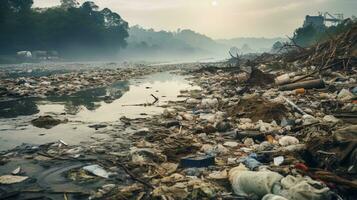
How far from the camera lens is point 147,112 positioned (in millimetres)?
7875

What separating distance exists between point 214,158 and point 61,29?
56.3 metres

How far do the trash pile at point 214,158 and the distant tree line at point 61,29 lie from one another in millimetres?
43942

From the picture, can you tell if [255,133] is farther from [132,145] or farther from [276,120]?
[132,145]

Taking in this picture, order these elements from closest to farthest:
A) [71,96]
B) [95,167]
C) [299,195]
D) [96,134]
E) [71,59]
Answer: [299,195] < [95,167] < [96,134] < [71,96] < [71,59]

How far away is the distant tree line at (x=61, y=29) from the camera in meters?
45.3

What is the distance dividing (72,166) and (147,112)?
12.8 ft

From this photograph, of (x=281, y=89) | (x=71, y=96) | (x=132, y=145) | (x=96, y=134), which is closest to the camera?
(x=132, y=145)

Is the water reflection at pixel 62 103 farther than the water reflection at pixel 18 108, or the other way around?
the water reflection at pixel 62 103

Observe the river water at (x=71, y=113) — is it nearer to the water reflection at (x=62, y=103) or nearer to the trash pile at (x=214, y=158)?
the water reflection at (x=62, y=103)

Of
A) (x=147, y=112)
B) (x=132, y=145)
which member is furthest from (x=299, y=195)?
(x=147, y=112)

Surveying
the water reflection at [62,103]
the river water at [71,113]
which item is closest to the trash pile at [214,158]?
the river water at [71,113]

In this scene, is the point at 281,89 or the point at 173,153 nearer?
the point at 173,153

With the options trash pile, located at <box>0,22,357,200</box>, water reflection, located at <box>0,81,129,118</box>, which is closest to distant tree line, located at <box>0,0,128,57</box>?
water reflection, located at <box>0,81,129,118</box>

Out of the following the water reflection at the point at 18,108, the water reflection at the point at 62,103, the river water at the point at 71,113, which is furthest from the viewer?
the water reflection at the point at 62,103
